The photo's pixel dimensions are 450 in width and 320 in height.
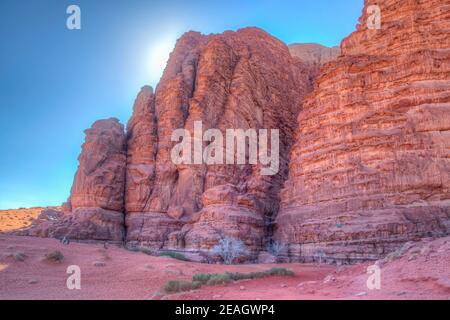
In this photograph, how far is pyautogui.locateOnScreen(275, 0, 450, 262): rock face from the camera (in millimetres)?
22281

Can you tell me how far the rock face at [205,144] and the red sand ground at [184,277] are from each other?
493 inches

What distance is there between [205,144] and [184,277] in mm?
23186

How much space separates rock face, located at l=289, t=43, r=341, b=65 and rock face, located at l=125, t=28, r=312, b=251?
65.1ft

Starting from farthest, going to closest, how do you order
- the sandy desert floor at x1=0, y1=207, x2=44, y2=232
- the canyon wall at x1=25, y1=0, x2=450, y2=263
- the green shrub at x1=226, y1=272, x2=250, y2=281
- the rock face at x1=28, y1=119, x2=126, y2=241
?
the sandy desert floor at x1=0, y1=207, x2=44, y2=232 < the rock face at x1=28, y1=119, x2=126, y2=241 < the canyon wall at x1=25, y1=0, x2=450, y2=263 < the green shrub at x1=226, y1=272, x2=250, y2=281

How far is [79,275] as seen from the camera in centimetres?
1460

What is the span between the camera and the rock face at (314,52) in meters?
68.1

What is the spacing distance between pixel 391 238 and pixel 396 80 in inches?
526

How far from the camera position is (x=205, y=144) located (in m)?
37.3

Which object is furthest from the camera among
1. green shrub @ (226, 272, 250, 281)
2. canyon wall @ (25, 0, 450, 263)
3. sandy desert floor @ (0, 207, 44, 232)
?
sandy desert floor @ (0, 207, 44, 232)

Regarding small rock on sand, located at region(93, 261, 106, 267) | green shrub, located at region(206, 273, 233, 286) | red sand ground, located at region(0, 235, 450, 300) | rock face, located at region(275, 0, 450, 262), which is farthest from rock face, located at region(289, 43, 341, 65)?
green shrub, located at region(206, 273, 233, 286)

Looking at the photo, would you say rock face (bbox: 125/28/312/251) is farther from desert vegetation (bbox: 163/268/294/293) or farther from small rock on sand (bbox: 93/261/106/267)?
small rock on sand (bbox: 93/261/106/267)

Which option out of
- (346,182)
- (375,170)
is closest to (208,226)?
(346,182)

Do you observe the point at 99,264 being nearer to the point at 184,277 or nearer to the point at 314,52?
the point at 184,277
